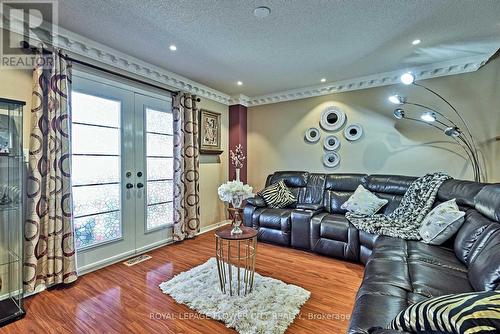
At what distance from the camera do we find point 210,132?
4.46 m

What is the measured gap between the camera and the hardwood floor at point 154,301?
5.99ft

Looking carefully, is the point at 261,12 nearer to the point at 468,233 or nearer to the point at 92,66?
the point at 92,66

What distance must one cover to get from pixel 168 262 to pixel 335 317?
2.02m

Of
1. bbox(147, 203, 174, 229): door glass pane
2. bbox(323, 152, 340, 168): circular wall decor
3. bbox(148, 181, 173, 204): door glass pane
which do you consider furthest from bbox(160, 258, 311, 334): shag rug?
bbox(323, 152, 340, 168): circular wall decor

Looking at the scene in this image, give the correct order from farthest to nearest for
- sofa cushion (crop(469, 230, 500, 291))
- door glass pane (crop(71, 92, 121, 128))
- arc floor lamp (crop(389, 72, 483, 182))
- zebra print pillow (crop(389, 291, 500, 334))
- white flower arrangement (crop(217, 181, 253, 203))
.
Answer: arc floor lamp (crop(389, 72, 483, 182)), door glass pane (crop(71, 92, 121, 128)), white flower arrangement (crop(217, 181, 253, 203)), sofa cushion (crop(469, 230, 500, 291)), zebra print pillow (crop(389, 291, 500, 334))

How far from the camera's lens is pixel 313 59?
3.18 meters

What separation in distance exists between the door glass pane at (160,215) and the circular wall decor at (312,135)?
269 cm

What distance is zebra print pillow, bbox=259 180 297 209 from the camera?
392 centimetres

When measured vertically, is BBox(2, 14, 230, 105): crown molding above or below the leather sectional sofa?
above

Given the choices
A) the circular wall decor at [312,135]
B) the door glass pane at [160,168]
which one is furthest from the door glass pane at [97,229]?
the circular wall decor at [312,135]

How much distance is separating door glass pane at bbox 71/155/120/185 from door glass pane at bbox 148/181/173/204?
534mm

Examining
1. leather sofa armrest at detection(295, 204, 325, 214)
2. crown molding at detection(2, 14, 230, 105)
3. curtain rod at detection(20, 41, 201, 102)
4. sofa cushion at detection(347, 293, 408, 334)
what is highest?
crown molding at detection(2, 14, 230, 105)

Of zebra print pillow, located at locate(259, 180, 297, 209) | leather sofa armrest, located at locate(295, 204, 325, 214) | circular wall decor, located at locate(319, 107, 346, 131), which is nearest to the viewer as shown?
leather sofa armrest, located at locate(295, 204, 325, 214)

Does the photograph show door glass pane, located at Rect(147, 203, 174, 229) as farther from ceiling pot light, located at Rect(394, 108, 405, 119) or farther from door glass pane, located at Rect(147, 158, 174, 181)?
ceiling pot light, located at Rect(394, 108, 405, 119)
